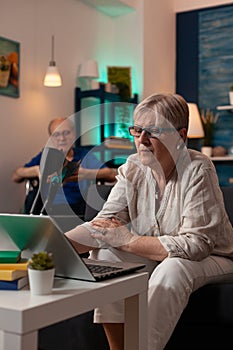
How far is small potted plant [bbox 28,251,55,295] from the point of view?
3.42ft

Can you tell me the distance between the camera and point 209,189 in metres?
1.62

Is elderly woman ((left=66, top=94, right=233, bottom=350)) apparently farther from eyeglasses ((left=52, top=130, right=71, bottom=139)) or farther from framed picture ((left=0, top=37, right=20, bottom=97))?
framed picture ((left=0, top=37, right=20, bottom=97))

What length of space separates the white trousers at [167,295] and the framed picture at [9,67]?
9.09 ft

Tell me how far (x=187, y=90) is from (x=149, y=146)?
3743 mm

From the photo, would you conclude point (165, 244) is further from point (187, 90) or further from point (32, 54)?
point (187, 90)

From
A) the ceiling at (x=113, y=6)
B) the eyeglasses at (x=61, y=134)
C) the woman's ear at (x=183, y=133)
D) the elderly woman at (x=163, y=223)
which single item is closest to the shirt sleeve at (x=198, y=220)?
the elderly woman at (x=163, y=223)

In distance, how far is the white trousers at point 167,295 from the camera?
1413mm

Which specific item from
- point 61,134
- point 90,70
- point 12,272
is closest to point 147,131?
point 61,134

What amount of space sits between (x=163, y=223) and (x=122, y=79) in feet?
10.7

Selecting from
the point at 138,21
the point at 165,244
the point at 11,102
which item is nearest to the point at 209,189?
the point at 165,244

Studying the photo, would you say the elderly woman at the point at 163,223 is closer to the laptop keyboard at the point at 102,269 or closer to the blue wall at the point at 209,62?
the laptop keyboard at the point at 102,269

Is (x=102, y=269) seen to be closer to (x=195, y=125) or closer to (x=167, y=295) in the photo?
(x=167, y=295)

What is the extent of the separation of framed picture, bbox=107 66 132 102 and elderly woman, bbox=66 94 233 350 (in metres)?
3.03

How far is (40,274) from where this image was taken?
3.42 ft
